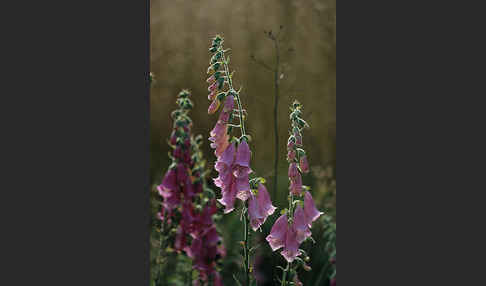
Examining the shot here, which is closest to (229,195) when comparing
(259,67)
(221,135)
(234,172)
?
(234,172)

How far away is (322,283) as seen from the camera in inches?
182

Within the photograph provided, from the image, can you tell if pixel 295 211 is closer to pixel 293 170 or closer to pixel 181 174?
pixel 293 170

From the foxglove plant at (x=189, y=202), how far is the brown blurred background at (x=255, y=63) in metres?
Answer: 0.17

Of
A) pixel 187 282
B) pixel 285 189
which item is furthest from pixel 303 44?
pixel 187 282

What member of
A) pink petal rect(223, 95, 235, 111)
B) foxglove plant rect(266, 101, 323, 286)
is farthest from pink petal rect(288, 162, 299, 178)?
pink petal rect(223, 95, 235, 111)

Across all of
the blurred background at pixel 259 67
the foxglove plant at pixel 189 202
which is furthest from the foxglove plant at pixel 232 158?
the foxglove plant at pixel 189 202

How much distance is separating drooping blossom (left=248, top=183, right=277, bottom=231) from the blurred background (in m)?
0.60

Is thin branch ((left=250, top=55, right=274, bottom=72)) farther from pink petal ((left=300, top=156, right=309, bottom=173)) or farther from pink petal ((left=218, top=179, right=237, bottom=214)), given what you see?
pink petal ((left=218, top=179, right=237, bottom=214))

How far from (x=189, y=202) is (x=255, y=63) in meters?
1.31

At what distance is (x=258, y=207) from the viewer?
354 centimetres

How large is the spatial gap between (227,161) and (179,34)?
140 cm

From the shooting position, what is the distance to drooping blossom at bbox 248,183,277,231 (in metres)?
3.53

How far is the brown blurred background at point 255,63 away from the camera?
4242 millimetres

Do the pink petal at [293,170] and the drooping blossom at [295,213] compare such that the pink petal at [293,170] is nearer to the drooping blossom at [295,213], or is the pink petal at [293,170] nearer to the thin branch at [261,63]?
the drooping blossom at [295,213]
